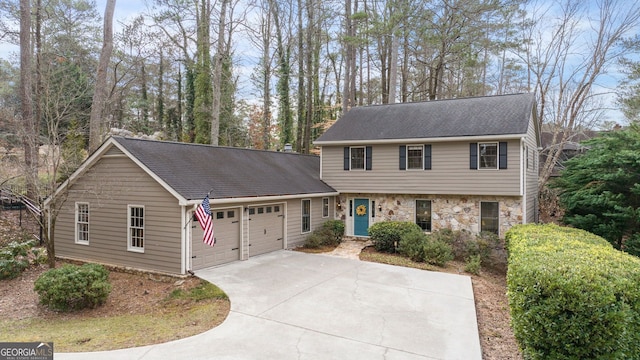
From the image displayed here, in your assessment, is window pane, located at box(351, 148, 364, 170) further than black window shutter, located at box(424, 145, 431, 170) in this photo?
Yes

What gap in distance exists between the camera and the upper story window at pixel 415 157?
1409cm

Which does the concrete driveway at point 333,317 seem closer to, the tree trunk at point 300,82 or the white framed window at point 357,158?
the white framed window at point 357,158

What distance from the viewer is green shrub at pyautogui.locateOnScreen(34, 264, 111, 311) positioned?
7.29 m

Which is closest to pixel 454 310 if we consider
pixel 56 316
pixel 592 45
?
pixel 56 316

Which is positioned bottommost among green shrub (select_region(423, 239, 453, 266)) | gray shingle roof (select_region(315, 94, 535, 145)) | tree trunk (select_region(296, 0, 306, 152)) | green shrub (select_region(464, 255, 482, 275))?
green shrub (select_region(464, 255, 482, 275))

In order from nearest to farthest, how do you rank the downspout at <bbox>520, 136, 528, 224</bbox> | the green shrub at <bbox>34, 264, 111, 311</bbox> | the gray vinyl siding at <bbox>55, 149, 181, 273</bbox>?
the green shrub at <bbox>34, 264, 111, 311</bbox>, the gray vinyl siding at <bbox>55, 149, 181, 273</bbox>, the downspout at <bbox>520, 136, 528, 224</bbox>

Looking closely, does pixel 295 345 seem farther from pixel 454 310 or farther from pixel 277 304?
pixel 454 310

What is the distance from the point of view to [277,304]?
725 cm

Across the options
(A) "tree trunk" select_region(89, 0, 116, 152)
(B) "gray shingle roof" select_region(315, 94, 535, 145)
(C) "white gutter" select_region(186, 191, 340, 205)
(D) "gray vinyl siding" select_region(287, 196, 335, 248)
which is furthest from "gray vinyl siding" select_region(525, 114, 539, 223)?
(A) "tree trunk" select_region(89, 0, 116, 152)

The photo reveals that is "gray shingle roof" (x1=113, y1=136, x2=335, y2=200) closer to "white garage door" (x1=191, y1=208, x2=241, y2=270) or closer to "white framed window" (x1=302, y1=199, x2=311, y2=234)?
"white framed window" (x1=302, y1=199, x2=311, y2=234)

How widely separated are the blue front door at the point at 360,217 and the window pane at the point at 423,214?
2.16m

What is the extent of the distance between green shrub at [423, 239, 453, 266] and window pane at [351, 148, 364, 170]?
4972 millimetres

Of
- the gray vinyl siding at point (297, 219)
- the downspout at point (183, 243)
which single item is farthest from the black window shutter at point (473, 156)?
the downspout at point (183, 243)

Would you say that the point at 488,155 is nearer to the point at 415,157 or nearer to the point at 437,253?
the point at 415,157
